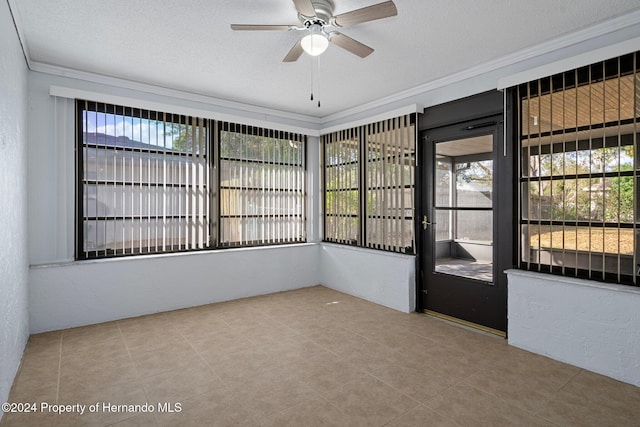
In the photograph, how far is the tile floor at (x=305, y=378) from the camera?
2.20 m

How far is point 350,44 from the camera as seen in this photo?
8.84 ft

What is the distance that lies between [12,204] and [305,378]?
104 inches

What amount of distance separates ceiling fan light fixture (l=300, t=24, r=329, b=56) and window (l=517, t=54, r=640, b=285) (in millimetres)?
2033

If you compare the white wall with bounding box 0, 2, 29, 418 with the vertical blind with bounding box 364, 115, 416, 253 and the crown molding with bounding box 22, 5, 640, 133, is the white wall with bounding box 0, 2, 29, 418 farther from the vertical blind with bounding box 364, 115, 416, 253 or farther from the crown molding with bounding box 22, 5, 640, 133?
the vertical blind with bounding box 364, 115, 416, 253

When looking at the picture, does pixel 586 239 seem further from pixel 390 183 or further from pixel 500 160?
pixel 390 183

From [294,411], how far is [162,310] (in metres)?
2.69

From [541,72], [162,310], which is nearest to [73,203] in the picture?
[162,310]

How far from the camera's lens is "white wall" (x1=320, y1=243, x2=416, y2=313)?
4.30m

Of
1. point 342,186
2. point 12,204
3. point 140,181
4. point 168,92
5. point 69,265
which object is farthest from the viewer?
point 342,186

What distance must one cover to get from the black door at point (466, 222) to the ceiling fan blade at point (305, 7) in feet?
7.46

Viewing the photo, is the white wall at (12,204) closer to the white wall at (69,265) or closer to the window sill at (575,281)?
the white wall at (69,265)

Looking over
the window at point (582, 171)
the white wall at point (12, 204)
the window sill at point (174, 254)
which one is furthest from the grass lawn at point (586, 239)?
the white wall at point (12, 204)

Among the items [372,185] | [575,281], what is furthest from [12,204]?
[575,281]

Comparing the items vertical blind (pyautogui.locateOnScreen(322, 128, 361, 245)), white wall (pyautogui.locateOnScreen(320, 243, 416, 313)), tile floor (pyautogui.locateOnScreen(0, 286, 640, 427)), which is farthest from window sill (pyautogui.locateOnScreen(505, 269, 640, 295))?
vertical blind (pyautogui.locateOnScreen(322, 128, 361, 245))
